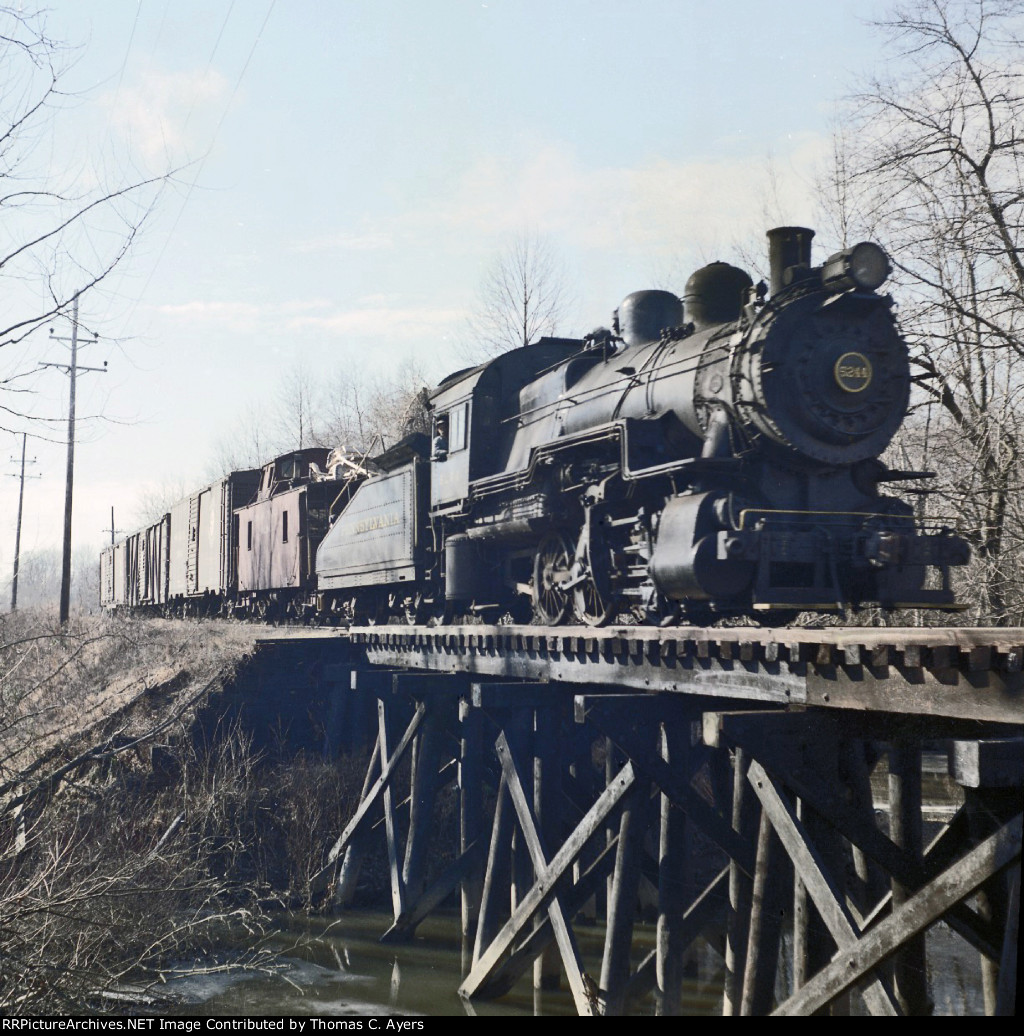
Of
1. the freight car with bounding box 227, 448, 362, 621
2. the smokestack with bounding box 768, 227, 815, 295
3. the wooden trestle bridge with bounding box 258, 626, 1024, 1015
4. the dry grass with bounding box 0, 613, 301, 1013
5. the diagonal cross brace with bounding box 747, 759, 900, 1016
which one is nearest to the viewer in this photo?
the wooden trestle bridge with bounding box 258, 626, 1024, 1015

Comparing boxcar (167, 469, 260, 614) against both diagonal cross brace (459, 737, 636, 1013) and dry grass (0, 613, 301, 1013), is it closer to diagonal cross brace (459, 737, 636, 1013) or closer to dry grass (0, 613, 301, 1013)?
dry grass (0, 613, 301, 1013)

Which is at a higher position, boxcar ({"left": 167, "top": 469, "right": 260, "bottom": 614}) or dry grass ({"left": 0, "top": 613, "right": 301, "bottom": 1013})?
boxcar ({"left": 167, "top": 469, "right": 260, "bottom": 614})

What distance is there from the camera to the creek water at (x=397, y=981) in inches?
372

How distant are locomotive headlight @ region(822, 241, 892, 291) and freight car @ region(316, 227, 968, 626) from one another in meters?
0.01

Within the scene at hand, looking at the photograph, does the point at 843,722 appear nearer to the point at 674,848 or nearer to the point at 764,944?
the point at 764,944

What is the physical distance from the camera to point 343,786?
14.8 metres

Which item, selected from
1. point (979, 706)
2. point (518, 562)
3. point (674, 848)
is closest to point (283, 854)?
point (518, 562)

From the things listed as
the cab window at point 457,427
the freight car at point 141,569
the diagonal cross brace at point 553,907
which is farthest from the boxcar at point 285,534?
the diagonal cross brace at point 553,907

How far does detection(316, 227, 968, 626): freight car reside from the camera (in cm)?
823

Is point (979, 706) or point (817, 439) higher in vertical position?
point (817, 439)

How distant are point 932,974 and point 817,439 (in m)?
5.25

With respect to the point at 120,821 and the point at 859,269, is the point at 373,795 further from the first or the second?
the point at 859,269

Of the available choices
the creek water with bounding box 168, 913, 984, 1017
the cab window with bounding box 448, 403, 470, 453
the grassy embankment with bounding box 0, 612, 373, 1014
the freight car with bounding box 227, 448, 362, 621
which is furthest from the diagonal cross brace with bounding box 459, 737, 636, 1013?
the freight car with bounding box 227, 448, 362, 621

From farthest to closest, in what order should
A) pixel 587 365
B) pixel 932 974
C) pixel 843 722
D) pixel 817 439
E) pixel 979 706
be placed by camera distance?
pixel 587 365, pixel 932 974, pixel 817 439, pixel 843 722, pixel 979 706
